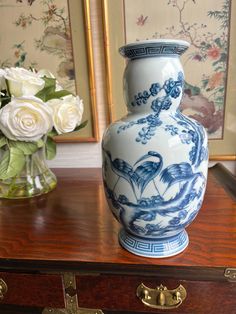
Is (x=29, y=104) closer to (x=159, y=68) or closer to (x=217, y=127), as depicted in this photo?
(x=159, y=68)

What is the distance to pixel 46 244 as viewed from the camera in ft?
1.94

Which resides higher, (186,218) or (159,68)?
(159,68)

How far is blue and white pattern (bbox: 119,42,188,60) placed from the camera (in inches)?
17.5

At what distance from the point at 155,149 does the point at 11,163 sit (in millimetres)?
436

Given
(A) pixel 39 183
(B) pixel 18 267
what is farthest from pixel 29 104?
(B) pixel 18 267

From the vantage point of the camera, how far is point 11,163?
71 centimetres

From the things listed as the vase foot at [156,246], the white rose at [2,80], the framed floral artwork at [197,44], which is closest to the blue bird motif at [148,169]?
the vase foot at [156,246]

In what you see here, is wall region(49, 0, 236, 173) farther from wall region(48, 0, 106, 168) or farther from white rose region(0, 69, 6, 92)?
white rose region(0, 69, 6, 92)

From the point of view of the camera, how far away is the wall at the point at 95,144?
93 cm

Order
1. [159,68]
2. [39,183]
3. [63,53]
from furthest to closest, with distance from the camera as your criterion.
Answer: [63,53]
[39,183]
[159,68]

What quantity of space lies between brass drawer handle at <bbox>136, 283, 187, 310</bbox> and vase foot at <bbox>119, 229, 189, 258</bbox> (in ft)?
0.20

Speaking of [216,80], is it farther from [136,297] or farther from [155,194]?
[136,297]

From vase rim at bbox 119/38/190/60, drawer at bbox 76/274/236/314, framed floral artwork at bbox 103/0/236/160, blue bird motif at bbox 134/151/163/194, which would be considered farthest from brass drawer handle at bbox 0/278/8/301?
framed floral artwork at bbox 103/0/236/160

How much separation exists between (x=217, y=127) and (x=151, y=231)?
0.60m
